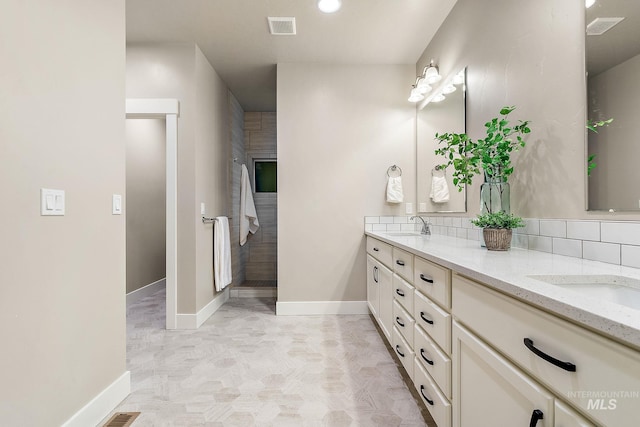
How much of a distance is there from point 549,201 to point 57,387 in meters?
2.28

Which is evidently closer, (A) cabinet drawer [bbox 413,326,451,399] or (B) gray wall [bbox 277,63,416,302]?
(A) cabinet drawer [bbox 413,326,451,399]

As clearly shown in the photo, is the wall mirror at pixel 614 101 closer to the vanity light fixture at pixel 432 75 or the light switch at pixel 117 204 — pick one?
the vanity light fixture at pixel 432 75

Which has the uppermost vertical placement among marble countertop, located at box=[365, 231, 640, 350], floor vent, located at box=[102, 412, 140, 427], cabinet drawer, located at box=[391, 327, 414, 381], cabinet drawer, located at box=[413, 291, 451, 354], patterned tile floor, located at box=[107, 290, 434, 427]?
marble countertop, located at box=[365, 231, 640, 350]

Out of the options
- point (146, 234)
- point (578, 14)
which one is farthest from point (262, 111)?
point (578, 14)

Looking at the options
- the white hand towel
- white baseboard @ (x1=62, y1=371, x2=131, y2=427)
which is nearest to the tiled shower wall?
the white hand towel

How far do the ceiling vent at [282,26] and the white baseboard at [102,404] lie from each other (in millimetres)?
2662

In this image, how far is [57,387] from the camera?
1290 millimetres

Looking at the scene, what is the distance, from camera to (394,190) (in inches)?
124

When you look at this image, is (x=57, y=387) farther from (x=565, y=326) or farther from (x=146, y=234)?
(x=146, y=234)

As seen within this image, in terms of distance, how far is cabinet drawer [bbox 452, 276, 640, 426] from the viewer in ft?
1.73

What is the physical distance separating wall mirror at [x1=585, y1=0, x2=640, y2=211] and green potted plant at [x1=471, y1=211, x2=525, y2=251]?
316mm

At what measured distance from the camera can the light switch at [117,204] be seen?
168 centimetres

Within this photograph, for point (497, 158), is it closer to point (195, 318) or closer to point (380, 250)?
point (380, 250)

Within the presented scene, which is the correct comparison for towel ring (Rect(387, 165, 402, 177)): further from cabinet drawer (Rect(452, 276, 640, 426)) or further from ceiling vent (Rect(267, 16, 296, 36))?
cabinet drawer (Rect(452, 276, 640, 426))
